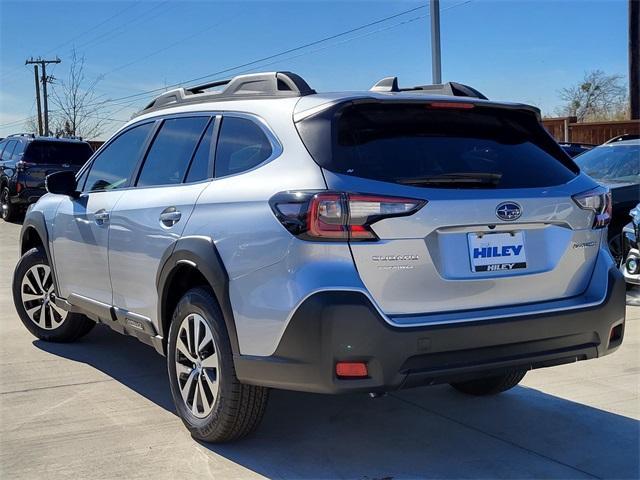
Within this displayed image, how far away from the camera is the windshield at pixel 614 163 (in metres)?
8.40

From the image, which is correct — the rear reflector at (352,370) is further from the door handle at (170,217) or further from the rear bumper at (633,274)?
the rear bumper at (633,274)

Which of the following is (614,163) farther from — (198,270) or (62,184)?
(198,270)

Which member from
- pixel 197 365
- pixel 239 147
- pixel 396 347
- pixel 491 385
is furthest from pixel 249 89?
pixel 491 385

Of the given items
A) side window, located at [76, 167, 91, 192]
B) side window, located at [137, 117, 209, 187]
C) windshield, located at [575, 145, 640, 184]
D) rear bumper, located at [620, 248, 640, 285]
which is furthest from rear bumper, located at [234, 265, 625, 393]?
windshield, located at [575, 145, 640, 184]

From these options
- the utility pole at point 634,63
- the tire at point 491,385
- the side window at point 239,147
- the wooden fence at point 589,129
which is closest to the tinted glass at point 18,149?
the side window at point 239,147

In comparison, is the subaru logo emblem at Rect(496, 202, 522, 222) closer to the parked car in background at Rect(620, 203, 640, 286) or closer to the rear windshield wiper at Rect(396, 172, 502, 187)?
the rear windshield wiper at Rect(396, 172, 502, 187)

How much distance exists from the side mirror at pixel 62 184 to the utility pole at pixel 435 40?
12.0m

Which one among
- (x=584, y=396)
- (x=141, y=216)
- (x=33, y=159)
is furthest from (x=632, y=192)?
(x=33, y=159)

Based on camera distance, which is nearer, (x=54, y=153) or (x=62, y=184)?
(x=62, y=184)

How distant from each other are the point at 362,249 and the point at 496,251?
2.23ft

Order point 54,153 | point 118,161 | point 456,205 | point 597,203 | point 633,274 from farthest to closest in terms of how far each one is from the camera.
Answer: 1. point 54,153
2. point 633,274
3. point 118,161
4. point 597,203
5. point 456,205

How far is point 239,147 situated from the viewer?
12.5ft

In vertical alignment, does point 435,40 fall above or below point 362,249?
above

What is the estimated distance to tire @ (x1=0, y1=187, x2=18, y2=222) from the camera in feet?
54.1
